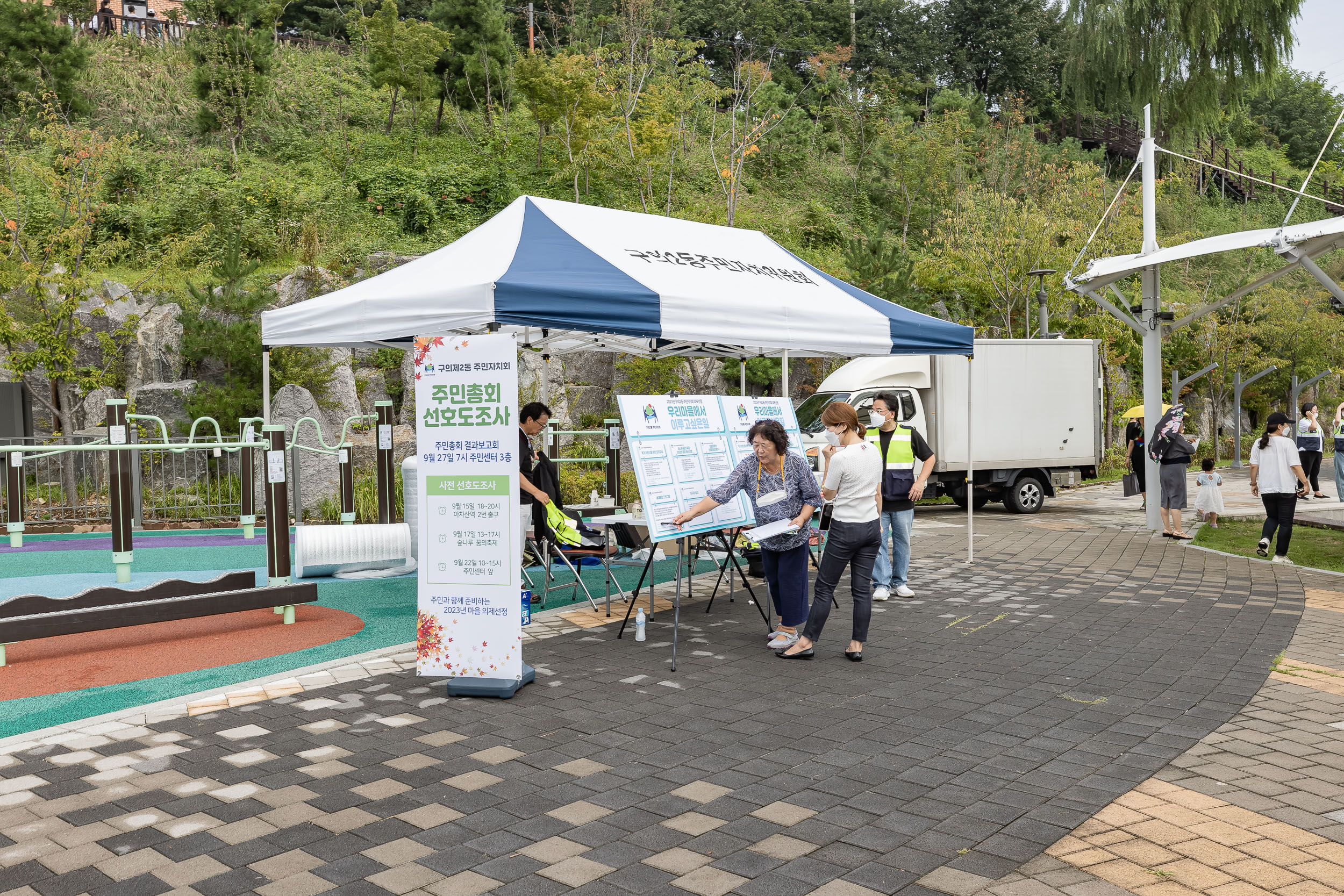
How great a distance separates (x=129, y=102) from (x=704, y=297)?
25.7m

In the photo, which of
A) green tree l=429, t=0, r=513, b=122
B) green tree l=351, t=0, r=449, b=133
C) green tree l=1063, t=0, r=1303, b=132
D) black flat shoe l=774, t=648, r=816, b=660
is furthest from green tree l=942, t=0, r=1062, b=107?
black flat shoe l=774, t=648, r=816, b=660

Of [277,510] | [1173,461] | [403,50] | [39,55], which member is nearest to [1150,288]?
[1173,461]

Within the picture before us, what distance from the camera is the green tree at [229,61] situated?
79.3 feet

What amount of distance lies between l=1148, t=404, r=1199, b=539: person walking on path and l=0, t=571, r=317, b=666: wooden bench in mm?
10227

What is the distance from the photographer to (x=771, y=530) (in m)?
6.34

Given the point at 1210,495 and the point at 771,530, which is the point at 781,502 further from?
the point at 1210,495

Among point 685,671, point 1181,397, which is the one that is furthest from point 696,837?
point 1181,397

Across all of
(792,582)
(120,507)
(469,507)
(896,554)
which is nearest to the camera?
(469,507)

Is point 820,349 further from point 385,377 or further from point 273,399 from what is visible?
point 385,377

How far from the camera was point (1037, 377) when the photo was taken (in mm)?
16609

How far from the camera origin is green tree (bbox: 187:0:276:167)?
2417 centimetres

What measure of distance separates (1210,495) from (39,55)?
1079 inches

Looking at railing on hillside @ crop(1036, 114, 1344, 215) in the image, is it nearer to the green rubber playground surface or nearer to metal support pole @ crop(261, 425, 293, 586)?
the green rubber playground surface

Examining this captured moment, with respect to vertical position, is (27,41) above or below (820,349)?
above
